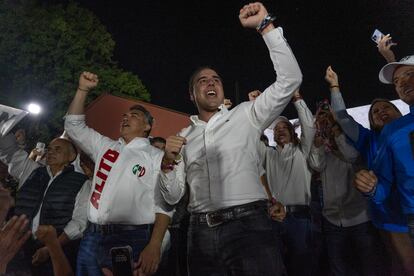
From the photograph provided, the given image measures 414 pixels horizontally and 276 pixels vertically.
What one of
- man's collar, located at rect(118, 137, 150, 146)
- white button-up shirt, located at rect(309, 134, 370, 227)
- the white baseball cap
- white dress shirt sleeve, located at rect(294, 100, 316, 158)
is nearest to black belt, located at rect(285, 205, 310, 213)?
white button-up shirt, located at rect(309, 134, 370, 227)

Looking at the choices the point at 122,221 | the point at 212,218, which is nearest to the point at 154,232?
the point at 122,221

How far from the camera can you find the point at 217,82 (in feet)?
10.6

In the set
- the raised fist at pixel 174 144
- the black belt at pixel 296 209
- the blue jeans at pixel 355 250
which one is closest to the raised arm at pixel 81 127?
the raised fist at pixel 174 144

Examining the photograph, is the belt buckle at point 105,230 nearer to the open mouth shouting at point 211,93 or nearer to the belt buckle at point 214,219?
the belt buckle at point 214,219

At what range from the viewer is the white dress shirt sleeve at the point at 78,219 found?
437cm

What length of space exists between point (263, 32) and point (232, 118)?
632 mm

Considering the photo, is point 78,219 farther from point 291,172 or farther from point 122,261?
point 291,172

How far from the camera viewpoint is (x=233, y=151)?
2770 millimetres

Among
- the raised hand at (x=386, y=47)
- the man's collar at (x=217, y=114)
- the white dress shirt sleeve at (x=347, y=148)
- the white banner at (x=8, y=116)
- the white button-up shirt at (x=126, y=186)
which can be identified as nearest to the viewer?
the man's collar at (x=217, y=114)

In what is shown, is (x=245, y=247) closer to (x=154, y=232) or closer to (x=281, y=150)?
(x=154, y=232)

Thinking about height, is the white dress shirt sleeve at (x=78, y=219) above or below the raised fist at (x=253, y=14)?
below

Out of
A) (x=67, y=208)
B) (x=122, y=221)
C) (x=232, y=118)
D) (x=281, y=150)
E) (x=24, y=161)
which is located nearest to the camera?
(x=232, y=118)

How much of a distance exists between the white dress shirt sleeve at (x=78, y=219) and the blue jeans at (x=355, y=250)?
2.73 m

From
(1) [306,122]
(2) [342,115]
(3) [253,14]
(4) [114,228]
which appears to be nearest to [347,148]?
(2) [342,115]
